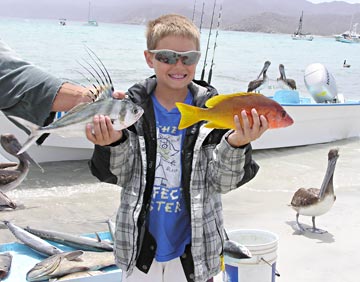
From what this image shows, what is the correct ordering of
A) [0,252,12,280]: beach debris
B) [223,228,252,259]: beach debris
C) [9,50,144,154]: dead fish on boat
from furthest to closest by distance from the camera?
[223,228,252,259]: beach debris < [0,252,12,280]: beach debris < [9,50,144,154]: dead fish on boat

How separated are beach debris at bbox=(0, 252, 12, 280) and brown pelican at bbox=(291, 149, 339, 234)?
3637mm

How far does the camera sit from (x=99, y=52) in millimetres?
45656

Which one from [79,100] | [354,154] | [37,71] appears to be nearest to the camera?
[37,71]

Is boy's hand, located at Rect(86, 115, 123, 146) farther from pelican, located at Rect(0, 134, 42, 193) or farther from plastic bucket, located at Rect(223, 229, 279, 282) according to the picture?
pelican, located at Rect(0, 134, 42, 193)

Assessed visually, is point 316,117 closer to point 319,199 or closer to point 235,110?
point 319,199

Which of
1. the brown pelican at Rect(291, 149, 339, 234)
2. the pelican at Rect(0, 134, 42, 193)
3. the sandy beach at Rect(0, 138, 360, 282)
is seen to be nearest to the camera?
the pelican at Rect(0, 134, 42, 193)

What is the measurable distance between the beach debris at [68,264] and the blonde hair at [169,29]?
1780mm

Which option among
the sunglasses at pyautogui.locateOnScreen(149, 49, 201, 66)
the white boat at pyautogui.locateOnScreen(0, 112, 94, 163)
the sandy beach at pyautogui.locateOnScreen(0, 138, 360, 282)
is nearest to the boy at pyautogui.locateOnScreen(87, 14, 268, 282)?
the sunglasses at pyautogui.locateOnScreen(149, 49, 201, 66)

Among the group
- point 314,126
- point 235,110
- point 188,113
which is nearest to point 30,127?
point 188,113

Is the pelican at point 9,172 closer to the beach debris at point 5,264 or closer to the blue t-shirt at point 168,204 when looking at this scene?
the beach debris at point 5,264

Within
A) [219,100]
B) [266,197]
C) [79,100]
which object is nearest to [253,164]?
[219,100]

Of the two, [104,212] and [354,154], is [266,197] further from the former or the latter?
[354,154]

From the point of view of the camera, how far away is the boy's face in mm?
→ 2891

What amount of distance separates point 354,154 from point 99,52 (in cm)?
3545
